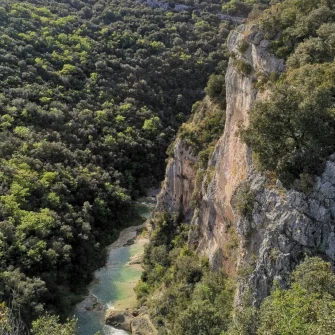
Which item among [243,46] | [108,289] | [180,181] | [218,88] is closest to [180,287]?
[108,289]

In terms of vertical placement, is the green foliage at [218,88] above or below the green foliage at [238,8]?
below

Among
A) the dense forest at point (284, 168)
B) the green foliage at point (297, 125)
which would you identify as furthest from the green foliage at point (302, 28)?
the green foliage at point (297, 125)

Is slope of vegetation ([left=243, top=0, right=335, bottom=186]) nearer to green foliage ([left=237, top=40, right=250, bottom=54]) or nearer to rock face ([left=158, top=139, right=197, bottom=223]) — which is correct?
green foliage ([left=237, top=40, right=250, bottom=54])


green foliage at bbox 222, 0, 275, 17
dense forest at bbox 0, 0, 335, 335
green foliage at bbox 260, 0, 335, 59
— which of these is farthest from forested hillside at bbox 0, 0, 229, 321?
green foliage at bbox 260, 0, 335, 59

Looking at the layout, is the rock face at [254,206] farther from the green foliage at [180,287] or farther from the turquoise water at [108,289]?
the turquoise water at [108,289]

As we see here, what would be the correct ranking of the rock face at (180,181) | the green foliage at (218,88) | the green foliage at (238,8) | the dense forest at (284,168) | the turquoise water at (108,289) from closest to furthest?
the dense forest at (284,168) < the turquoise water at (108,289) < the rock face at (180,181) < the green foliage at (218,88) < the green foliage at (238,8)

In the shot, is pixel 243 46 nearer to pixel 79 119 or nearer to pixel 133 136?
pixel 79 119
